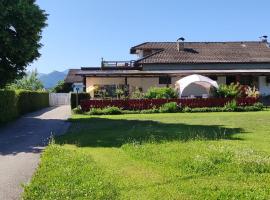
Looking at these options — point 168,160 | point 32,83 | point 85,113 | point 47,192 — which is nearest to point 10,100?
point 85,113

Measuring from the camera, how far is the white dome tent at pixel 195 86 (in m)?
41.3

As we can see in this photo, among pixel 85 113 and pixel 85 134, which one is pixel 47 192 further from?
pixel 85 113

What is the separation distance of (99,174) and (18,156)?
13.9ft

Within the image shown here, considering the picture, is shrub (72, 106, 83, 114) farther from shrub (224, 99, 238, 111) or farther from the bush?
shrub (224, 99, 238, 111)

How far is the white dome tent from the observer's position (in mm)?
41281

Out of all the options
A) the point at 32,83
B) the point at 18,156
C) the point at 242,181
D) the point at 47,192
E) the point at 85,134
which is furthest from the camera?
the point at 32,83

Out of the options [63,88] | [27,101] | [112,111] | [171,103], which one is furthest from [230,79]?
[63,88]

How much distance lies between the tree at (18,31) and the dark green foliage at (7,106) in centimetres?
129

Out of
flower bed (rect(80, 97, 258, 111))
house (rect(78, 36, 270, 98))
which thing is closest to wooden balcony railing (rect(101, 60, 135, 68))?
house (rect(78, 36, 270, 98))

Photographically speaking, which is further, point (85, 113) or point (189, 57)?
point (189, 57)

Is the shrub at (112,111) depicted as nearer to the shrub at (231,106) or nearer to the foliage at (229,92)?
the shrub at (231,106)

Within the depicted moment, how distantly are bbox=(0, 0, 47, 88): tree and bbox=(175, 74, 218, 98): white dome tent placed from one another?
17975mm

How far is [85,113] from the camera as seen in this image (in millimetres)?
34969

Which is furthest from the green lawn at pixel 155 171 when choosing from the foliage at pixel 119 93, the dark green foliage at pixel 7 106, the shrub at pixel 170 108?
the foliage at pixel 119 93
